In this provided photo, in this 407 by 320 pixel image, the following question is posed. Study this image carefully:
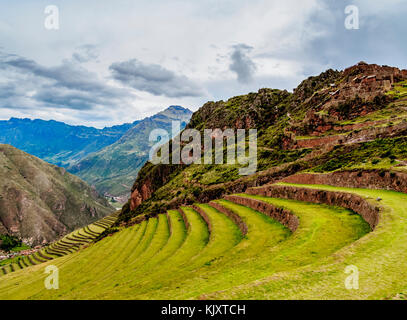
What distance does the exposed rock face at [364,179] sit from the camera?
58.0 ft

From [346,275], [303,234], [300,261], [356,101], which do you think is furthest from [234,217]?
[356,101]

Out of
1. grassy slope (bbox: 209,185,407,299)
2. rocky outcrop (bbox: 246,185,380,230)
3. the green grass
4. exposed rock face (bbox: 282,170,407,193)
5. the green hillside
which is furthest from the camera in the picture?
exposed rock face (bbox: 282,170,407,193)

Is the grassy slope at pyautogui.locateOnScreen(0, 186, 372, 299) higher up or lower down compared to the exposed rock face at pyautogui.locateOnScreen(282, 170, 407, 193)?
lower down

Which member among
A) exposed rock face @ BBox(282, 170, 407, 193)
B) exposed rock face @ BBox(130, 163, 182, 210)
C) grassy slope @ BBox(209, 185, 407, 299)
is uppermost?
exposed rock face @ BBox(282, 170, 407, 193)

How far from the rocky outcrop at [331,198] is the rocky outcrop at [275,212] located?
9.51 feet

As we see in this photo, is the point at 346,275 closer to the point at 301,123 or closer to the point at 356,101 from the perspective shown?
the point at 301,123

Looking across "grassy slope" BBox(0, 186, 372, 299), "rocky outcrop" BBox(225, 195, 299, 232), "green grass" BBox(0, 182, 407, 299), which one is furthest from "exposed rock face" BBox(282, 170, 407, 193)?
"rocky outcrop" BBox(225, 195, 299, 232)

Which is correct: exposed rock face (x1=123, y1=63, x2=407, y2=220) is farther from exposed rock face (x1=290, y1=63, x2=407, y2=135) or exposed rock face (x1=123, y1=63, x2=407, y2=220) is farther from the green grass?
the green grass

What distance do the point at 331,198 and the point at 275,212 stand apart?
4782 mm

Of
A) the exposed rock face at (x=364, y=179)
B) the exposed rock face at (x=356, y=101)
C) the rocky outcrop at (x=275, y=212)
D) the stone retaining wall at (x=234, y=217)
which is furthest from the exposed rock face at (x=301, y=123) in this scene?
the rocky outcrop at (x=275, y=212)

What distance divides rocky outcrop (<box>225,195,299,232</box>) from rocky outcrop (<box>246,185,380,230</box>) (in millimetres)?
2898

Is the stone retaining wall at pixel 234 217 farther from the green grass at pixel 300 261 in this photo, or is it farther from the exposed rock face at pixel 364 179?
the exposed rock face at pixel 364 179

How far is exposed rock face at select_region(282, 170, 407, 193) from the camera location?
17.7 meters
